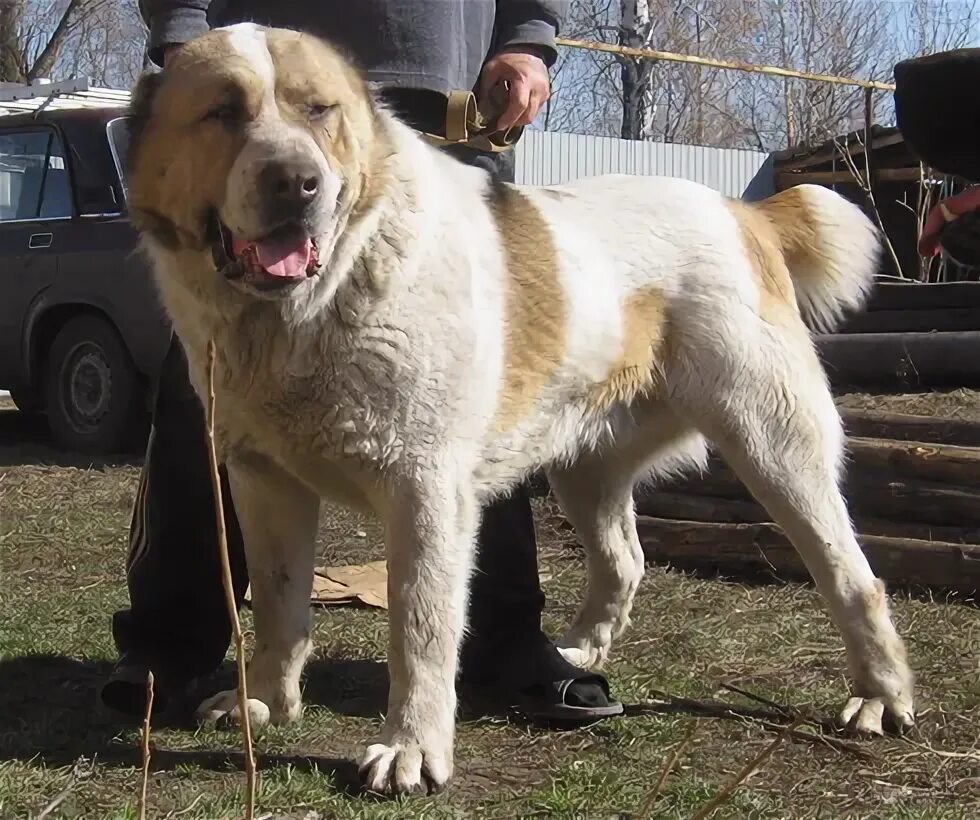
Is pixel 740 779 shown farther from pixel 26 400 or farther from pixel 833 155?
pixel 833 155

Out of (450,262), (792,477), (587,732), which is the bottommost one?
(587,732)

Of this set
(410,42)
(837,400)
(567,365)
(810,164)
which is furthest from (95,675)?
(810,164)

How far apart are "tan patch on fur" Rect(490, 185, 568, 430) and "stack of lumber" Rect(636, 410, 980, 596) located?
197cm

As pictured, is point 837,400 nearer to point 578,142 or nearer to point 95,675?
point 95,675

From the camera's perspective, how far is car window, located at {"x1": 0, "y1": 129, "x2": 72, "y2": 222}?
8.19 m

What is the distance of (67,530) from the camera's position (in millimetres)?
5535

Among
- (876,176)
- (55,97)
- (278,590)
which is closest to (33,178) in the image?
(55,97)

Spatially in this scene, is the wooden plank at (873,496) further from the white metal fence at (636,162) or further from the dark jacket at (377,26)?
the white metal fence at (636,162)

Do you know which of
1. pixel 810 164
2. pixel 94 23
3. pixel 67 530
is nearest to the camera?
pixel 67 530

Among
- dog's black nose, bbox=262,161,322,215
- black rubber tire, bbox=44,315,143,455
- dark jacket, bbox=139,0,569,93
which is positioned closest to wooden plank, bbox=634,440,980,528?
dark jacket, bbox=139,0,569,93

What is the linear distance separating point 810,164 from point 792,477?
11541 millimetres

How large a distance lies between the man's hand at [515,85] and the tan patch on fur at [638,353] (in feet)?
1.69

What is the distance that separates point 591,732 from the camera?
3016 millimetres

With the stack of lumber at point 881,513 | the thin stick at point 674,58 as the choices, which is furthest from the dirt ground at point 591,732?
the thin stick at point 674,58
